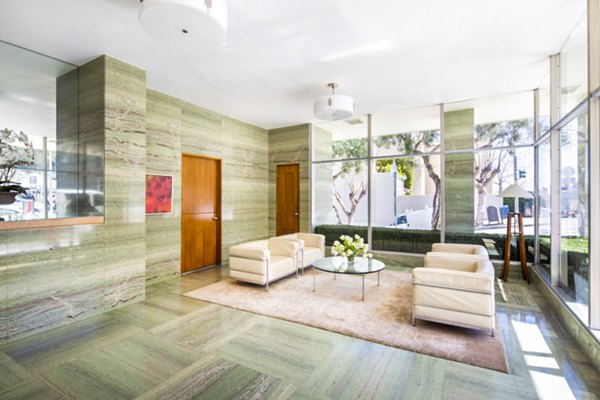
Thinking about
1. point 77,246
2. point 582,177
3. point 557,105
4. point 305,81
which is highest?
point 305,81

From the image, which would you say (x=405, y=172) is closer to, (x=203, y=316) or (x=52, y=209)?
(x=203, y=316)

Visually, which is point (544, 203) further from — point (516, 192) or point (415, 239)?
point (415, 239)

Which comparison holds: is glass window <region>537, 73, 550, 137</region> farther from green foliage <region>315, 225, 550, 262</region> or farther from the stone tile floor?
the stone tile floor

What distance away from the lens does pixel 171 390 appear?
214 centimetres

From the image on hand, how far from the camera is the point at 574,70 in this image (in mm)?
3277

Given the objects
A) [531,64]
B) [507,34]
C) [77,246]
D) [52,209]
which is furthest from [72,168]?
[531,64]

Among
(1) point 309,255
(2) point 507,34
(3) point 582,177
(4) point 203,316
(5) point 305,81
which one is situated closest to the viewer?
(3) point 582,177

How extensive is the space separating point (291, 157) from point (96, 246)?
461 cm

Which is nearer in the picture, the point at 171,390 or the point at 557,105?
the point at 171,390

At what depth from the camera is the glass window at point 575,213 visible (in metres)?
2.95

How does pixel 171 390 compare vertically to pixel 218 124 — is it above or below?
below

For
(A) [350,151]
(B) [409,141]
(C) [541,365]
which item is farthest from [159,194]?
(C) [541,365]

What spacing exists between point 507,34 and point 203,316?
15.7 ft

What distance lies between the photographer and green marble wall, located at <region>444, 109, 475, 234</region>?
Result: 219 inches
